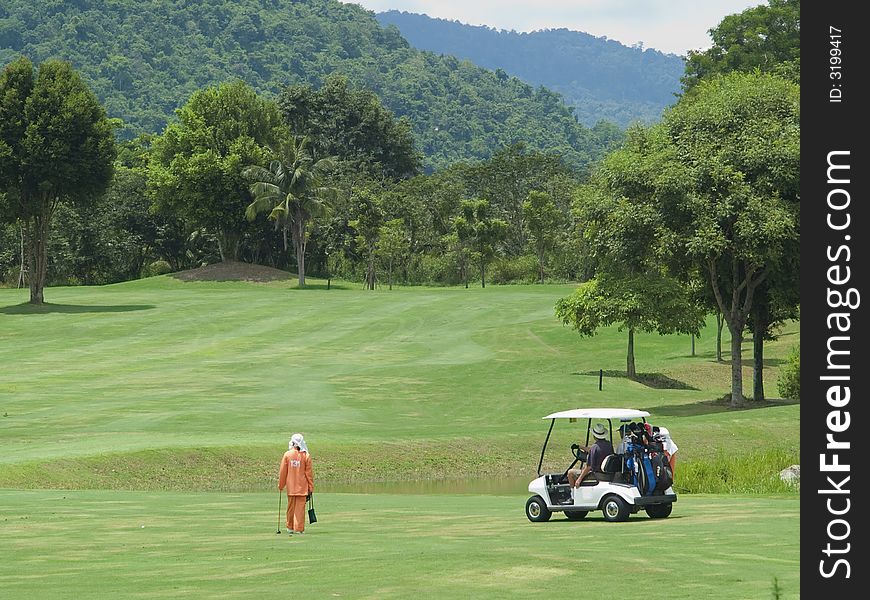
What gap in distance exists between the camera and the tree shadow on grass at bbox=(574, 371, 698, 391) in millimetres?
56562

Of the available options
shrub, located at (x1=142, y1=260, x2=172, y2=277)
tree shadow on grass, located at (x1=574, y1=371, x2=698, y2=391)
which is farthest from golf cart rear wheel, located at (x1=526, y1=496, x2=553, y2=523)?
shrub, located at (x1=142, y1=260, x2=172, y2=277)

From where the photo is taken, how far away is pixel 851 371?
361 inches

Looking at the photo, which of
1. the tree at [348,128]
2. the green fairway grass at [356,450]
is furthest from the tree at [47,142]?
the tree at [348,128]

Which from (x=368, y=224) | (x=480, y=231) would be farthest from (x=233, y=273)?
(x=480, y=231)

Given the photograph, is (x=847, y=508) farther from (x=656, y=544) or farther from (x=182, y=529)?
(x=182, y=529)

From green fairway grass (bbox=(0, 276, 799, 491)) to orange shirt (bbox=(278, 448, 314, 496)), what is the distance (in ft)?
40.3

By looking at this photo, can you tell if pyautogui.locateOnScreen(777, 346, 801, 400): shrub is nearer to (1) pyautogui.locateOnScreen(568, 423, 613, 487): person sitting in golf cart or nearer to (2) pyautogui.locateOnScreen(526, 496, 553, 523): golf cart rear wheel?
(1) pyautogui.locateOnScreen(568, 423, 613, 487): person sitting in golf cart

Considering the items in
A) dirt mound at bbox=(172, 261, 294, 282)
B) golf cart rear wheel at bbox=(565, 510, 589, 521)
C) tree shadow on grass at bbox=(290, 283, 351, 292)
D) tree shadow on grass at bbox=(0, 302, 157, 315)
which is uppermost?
dirt mound at bbox=(172, 261, 294, 282)

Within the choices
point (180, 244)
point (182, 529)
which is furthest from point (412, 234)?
point (182, 529)

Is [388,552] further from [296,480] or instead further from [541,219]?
[541,219]

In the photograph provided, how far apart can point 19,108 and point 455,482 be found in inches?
2126

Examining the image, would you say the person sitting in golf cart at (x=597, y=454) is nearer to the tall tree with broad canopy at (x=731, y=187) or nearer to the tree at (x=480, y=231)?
the tall tree with broad canopy at (x=731, y=187)

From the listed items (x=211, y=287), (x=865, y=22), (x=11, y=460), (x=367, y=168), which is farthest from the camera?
(x=367, y=168)

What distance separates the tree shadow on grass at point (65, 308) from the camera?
269 ft
